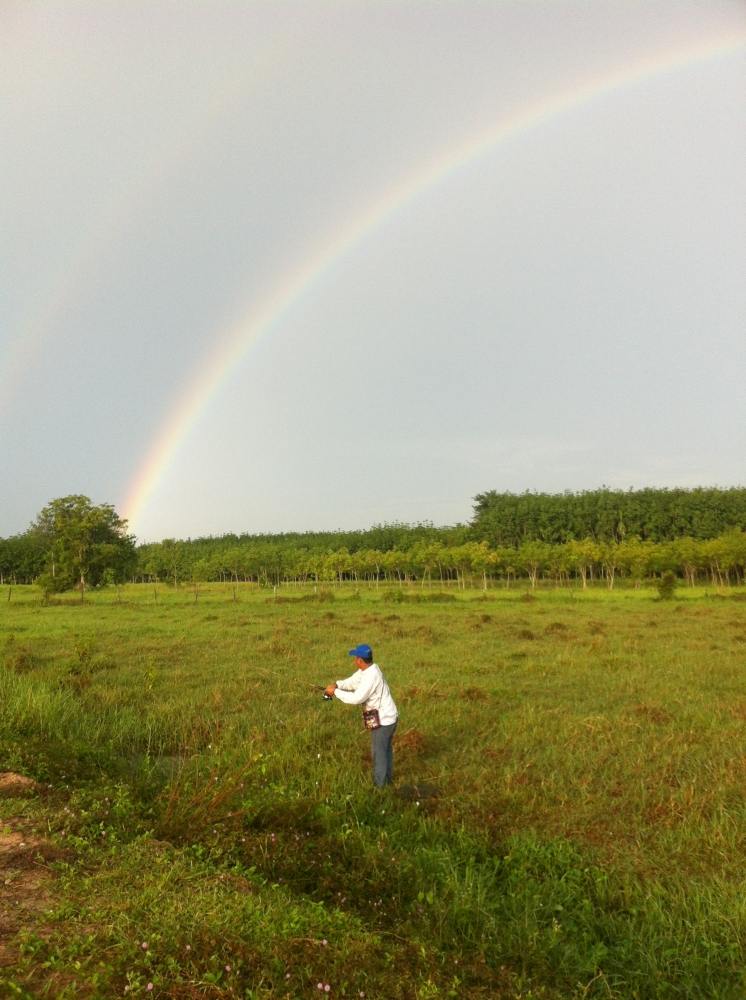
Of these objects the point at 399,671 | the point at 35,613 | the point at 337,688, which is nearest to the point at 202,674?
the point at 399,671

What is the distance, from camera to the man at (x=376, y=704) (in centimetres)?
784

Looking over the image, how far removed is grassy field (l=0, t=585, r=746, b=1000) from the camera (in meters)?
4.08

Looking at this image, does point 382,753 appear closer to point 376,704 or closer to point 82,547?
point 376,704

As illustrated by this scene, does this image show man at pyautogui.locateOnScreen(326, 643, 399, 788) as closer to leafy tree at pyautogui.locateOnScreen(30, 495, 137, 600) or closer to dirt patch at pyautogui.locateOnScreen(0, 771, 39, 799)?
dirt patch at pyautogui.locateOnScreen(0, 771, 39, 799)

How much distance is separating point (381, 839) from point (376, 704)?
5.67 ft

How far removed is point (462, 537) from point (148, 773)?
9861 cm

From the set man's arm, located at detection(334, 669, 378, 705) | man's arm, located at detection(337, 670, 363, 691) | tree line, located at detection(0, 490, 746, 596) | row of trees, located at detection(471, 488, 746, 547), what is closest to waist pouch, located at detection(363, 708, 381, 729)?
man's arm, located at detection(334, 669, 378, 705)

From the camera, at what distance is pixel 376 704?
7.87 metres

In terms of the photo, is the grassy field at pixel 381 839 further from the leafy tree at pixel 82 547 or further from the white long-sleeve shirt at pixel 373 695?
the leafy tree at pixel 82 547

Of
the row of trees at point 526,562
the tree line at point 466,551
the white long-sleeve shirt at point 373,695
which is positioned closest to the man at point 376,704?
the white long-sleeve shirt at point 373,695

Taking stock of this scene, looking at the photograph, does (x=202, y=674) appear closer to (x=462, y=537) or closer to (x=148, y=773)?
(x=148, y=773)

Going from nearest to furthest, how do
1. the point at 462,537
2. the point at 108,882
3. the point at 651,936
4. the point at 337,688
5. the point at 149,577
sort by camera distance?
the point at 108,882 → the point at 651,936 → the point at 337,688 → the point at 462,537 → the point at 149,577

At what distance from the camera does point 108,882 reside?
4777mm

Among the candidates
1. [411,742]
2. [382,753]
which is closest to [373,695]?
[382,753]
